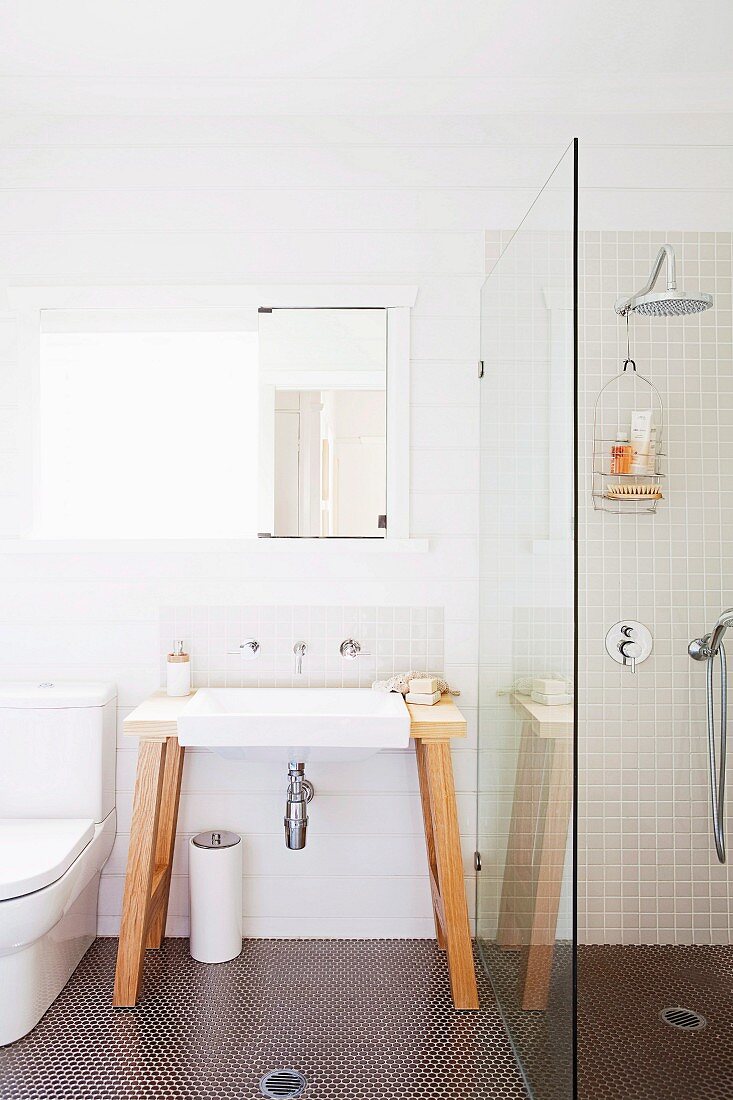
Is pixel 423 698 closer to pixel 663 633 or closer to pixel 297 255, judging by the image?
pixel 663 633

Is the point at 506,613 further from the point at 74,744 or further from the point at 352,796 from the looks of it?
the point at 74,744

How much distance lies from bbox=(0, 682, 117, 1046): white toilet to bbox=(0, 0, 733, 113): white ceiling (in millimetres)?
1868

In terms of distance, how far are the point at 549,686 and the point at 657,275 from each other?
1326 millimetres

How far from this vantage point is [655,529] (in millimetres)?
2465

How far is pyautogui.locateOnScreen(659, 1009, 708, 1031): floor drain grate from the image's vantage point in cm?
209

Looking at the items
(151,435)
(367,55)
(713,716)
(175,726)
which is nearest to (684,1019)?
(713,716)

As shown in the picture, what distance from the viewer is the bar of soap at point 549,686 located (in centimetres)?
161

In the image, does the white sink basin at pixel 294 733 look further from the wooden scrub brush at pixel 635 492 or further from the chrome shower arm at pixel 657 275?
the chrome shower arm at pixel 657 275

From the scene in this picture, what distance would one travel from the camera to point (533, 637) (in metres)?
1.86

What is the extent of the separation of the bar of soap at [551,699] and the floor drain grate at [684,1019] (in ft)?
3.31

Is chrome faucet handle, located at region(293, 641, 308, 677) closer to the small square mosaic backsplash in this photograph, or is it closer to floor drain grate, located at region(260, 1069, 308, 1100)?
the small square mosaic backsplash

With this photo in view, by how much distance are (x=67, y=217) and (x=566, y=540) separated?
2.01 m

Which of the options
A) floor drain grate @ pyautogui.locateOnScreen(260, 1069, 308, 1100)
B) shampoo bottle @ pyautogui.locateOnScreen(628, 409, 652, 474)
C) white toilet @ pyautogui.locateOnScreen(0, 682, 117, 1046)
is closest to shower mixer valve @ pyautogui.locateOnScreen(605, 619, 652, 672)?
shampoo bottle @ pyautogui.locateOnScreen(628, 409, 652, 474)

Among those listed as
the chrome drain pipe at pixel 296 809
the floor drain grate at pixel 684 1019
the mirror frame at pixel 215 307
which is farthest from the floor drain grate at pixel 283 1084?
the mirror frame at pixel 215 307
